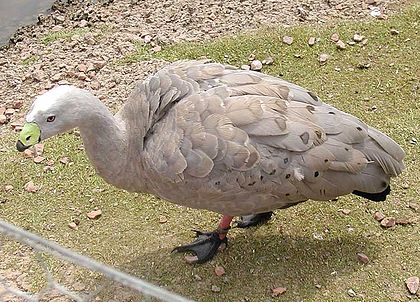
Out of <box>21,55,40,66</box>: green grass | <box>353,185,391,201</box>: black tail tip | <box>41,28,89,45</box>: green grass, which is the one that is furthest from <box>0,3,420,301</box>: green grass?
<box>41,28,89,45</box>: green grass

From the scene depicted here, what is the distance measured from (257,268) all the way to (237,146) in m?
0.99

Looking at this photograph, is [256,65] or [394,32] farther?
[394,32]

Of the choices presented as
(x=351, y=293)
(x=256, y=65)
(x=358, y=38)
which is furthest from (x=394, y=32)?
(x=351, y=293)

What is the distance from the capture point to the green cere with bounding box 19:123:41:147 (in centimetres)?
329

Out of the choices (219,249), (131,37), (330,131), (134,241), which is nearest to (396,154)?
(330,131)

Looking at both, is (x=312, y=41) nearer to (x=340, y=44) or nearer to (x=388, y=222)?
(x=340, y=44)

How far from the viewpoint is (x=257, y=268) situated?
4.06 metres

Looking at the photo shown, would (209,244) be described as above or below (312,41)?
below

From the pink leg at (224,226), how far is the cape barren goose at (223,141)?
1.29 ft

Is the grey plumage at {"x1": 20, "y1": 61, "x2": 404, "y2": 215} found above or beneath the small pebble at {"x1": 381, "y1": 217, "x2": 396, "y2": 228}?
above

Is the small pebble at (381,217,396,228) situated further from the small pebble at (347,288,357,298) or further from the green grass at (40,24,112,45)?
the green grass at (40,24,112,45)

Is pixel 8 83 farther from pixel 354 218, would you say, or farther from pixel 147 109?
pixel 354 218

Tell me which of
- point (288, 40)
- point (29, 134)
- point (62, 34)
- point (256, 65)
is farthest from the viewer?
point (62, 34)

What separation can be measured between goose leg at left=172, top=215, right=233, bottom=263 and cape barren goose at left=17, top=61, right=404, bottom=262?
45cm
